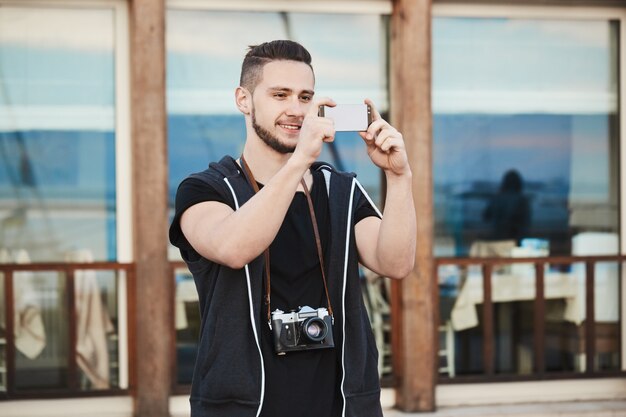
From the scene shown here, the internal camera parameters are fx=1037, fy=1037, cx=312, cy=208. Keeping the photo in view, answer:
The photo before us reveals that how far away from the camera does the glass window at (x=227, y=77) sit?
648 centimetres

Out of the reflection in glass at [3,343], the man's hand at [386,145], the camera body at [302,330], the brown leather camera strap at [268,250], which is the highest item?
the man's hand at [386,145]

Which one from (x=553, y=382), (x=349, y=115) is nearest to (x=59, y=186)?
(x=553, y=382)

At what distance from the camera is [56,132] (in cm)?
636

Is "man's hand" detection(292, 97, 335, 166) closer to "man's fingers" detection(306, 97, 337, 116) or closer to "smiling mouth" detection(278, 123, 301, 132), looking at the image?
"man's fingers" detection(306, 97, 337, 116)

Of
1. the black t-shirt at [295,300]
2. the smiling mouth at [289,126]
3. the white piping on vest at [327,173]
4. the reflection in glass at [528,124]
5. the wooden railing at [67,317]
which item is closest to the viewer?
the black t-shirt at [295,300]

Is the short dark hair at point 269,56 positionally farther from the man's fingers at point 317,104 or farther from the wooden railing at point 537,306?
the wooden railing at point 537,306

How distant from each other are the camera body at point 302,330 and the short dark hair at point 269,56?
2.02ft

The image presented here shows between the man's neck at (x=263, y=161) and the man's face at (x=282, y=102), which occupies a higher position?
the man's face at (x=282, y=102)

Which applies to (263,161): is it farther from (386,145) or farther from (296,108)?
(386,145)

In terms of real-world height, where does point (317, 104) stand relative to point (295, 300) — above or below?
above

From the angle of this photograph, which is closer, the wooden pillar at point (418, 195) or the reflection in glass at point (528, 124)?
the wooden pillar at point (418, 195)

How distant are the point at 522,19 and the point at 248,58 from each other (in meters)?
4.52

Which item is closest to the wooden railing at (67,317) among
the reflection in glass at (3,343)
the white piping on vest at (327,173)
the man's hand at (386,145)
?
the reflection in glass at (3,343)

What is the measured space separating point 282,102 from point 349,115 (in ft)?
0.61
